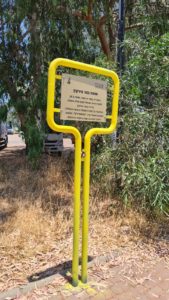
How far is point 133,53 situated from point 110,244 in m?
2.74

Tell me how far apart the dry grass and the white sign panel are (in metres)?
1.51

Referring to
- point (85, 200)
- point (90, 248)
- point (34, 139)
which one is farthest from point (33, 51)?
point (85, 200)

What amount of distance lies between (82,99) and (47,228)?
188cm

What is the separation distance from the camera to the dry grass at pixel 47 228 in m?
3.11

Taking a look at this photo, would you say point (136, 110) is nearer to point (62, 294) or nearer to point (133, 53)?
point (133, 53)

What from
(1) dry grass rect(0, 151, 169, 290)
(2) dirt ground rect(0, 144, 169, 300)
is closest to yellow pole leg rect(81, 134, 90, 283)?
(2) dirt ground rect(0, 144, 169, 300)

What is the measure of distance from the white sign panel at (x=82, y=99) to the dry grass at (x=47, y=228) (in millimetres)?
1513

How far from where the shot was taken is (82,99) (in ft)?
8.74

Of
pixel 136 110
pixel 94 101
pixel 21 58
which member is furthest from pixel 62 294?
pixel 21 58

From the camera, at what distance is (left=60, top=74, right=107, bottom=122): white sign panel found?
101 inches

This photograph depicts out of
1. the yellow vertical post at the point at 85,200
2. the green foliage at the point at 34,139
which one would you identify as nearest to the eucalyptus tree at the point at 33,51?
the green foliage at the point at 34,139

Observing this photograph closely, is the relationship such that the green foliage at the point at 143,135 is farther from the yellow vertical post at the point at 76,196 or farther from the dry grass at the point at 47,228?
the yellow vertical post at the point at 76,196

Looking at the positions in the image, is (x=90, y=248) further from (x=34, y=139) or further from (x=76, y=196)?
(x=34, y=139)

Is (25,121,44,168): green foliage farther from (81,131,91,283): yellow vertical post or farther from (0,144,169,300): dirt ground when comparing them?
(81,131,91,283): yellow vertical post
